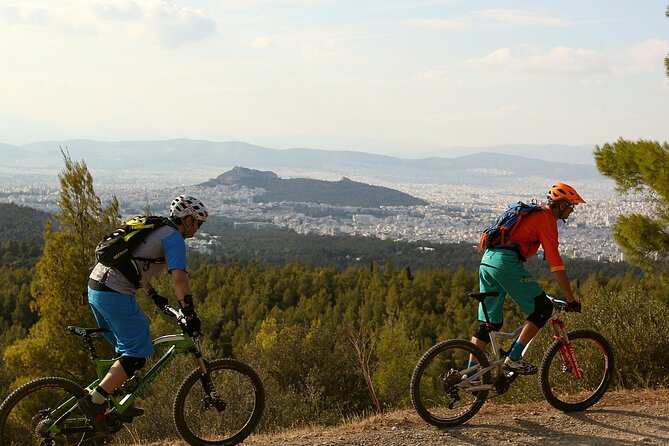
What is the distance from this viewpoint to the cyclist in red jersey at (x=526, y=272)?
20.9 feet

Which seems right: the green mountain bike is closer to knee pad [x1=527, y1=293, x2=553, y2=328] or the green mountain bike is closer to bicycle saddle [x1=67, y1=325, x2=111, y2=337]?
bicycle saddle [x1=67, y1=325, x2=111, y2=337]

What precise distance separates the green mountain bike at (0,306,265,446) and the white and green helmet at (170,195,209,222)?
33.7 inches

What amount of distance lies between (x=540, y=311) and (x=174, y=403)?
3.76 metres

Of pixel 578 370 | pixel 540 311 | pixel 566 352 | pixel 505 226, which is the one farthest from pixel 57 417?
pixel 578 370

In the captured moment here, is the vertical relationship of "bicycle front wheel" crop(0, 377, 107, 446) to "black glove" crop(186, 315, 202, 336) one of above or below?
below

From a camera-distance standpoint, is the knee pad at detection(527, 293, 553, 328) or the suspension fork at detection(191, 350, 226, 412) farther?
the knee pad at detection(527, 293, 553, 328)

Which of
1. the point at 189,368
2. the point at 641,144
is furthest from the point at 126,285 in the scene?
the point at 189,368

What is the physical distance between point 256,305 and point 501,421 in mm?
55068

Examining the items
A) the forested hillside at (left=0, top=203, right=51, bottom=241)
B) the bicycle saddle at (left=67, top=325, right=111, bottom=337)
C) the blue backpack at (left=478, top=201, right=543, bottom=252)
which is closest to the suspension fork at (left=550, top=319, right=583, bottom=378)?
the blue backpack at (left=478, top=201, right=543, bottom=252)

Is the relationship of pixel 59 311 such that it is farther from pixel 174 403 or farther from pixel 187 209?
pixel 187 209

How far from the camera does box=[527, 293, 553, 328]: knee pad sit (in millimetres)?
6527

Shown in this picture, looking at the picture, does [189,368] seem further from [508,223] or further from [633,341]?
[508,223]

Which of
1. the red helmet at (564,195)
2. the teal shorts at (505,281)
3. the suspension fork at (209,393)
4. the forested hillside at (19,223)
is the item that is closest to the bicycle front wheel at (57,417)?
the suspension fork at (209,393)

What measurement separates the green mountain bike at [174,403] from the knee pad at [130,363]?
7.9 inches
